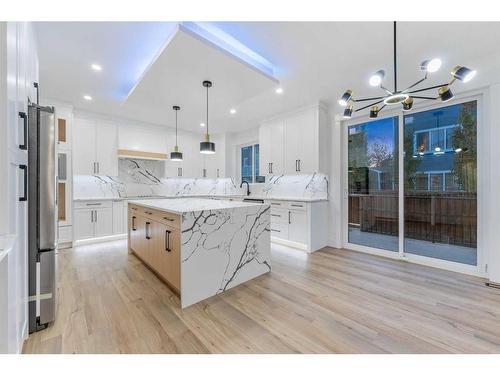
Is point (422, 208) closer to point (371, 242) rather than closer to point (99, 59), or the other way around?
point (371, 242)

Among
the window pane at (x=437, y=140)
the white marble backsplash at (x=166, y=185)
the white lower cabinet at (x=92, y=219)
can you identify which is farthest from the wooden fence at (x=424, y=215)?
the white lower cabinet at (x=92, y=219)

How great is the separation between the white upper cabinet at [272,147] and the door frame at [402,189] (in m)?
1.21

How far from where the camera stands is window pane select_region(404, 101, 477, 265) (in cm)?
299

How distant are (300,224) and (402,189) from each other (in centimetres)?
173

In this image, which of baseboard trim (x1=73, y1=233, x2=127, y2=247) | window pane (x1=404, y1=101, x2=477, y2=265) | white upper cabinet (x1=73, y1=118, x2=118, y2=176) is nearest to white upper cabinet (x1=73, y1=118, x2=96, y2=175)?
white upper cabinet (x1=73, y1=118, x2=118, y2=176)

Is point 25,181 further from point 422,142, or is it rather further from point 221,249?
point 422,142

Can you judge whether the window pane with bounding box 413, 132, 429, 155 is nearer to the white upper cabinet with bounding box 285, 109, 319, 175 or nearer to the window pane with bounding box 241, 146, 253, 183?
the white upper cabinet with bounding box 285, 109, 319, 175

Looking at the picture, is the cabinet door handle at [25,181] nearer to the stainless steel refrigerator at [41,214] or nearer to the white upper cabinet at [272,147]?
the stainless steel refrigerator at [41,214]

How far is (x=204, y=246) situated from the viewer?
227cm

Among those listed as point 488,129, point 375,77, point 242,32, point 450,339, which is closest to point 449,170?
point 488,129

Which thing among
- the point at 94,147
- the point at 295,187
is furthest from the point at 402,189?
the point at 94,147

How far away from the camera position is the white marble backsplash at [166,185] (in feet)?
15.1

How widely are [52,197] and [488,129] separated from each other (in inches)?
187

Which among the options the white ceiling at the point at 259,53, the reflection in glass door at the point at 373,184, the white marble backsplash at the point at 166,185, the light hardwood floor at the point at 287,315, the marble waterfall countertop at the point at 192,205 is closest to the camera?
the light hardwood floor at the point at 287,315
